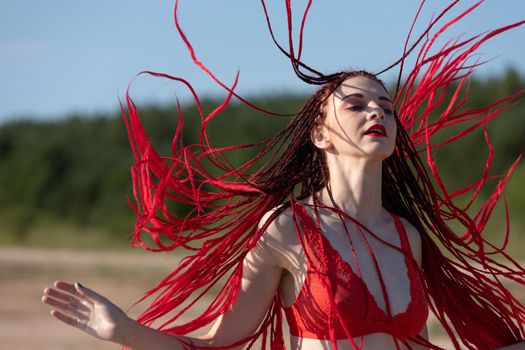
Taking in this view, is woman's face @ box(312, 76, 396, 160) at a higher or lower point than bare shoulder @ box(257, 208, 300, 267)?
higher

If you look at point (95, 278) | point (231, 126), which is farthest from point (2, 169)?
point (95, 278)

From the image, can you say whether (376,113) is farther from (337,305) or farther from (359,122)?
(337,305)

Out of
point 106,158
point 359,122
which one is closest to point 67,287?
point 359,122

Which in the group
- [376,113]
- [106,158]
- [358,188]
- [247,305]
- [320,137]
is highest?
[376,113]

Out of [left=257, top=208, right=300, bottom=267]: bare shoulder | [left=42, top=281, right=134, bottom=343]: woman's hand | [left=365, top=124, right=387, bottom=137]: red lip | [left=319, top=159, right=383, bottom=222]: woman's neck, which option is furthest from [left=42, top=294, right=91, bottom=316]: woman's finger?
[left=365, top=124, right=387, bottom=137]: red lip

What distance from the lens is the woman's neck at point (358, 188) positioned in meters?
3.61

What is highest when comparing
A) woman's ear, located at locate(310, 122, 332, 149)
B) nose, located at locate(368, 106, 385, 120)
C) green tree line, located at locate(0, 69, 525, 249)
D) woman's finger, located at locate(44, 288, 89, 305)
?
nose, located at locate(368, 106, 385, 120)

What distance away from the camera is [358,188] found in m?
3.61

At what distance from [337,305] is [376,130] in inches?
24.0

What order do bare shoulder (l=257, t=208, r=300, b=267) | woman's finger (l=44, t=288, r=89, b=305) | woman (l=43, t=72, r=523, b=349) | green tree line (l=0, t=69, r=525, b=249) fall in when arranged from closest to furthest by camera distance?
woman's finger (l=44, t=288, r=89, b=305)
woman (l=43, t=72, r=523, b=349)
bare shoulder (l=257, t=208, r=300, b=267)
green tree line (l=0, t=69, r=525, b=249)

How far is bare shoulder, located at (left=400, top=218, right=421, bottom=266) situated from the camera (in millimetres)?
3719

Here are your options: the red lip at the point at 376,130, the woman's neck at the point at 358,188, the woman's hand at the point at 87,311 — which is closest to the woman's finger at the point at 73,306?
the woman's hand at the point at 87,311

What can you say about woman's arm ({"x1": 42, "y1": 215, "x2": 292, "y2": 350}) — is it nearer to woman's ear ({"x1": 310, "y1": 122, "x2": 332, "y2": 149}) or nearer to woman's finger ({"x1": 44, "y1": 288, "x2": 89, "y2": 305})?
woman's finger ({"x1": 44, "y1": 288, "x2": 89, "y2": 305})

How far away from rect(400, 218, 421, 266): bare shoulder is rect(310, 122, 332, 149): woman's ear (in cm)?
41
